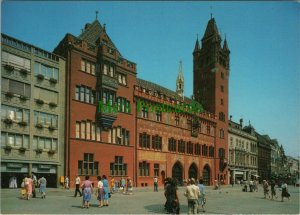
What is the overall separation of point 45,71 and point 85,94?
18.3 feet

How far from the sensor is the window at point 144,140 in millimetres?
51500

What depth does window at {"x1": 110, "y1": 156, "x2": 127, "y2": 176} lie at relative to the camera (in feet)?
150

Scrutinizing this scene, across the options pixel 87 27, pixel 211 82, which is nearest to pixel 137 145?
pixel 87 27

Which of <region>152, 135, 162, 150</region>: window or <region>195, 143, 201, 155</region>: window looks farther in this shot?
<region>195, 143, 201, 155</region>: window

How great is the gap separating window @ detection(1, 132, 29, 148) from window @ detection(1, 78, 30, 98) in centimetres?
403

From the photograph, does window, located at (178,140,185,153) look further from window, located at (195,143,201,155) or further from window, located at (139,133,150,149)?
window, located at (139,133,150,149)

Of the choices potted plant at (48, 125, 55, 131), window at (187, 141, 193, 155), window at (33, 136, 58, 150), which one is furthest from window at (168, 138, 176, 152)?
potted plant at (48, 125, 55, 131)

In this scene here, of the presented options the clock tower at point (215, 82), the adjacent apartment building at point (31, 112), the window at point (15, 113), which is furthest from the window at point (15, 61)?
the clock tower at point (215, 82)

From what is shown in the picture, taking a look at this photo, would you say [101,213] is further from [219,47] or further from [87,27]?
[219,47]

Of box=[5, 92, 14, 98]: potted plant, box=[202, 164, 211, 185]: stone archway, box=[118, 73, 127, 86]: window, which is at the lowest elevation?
box=[202, 164, 211, 185]: stone archway

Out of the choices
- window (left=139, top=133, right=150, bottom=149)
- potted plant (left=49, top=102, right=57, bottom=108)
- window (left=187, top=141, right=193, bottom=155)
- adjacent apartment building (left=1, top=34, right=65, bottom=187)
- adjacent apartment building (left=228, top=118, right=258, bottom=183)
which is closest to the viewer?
adjacent apartment building (left=1, top=34, right=65, bottom=187)

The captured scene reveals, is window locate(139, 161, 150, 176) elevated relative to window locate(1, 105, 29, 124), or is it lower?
lower

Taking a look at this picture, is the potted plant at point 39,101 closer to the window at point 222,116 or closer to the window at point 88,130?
the window at point 88,130

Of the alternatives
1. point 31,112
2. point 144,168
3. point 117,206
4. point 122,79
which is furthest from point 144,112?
point 117,206
